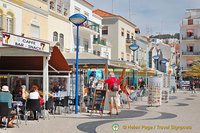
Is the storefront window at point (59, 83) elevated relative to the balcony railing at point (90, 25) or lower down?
lower down

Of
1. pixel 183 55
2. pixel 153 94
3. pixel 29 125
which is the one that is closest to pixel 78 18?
pixel 29 125

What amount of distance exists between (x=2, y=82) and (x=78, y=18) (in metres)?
6.31

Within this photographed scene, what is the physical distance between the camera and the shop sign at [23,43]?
11398 mm

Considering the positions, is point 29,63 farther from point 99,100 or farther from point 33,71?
point 99,100

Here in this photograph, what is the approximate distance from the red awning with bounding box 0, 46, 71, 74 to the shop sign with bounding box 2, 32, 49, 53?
273 cm

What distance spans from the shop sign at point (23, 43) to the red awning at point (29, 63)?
2735 mm

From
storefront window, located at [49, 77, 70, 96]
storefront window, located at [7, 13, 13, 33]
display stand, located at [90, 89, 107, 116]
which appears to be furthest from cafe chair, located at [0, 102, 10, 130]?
storefront window, located at [7, 13, 13, 33]

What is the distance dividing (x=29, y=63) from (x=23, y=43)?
5.15m

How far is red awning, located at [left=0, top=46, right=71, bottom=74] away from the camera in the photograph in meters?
16.5

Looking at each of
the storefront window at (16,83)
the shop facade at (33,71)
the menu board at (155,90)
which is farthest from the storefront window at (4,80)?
the menu board at (155,90)

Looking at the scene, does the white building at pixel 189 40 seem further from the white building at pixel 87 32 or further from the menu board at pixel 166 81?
the menu board at pixel 166 81

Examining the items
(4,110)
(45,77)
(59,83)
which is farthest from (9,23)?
(4,110)

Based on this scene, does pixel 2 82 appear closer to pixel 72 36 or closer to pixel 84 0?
pixel 72 36

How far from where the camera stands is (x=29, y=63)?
17172 millimetres
